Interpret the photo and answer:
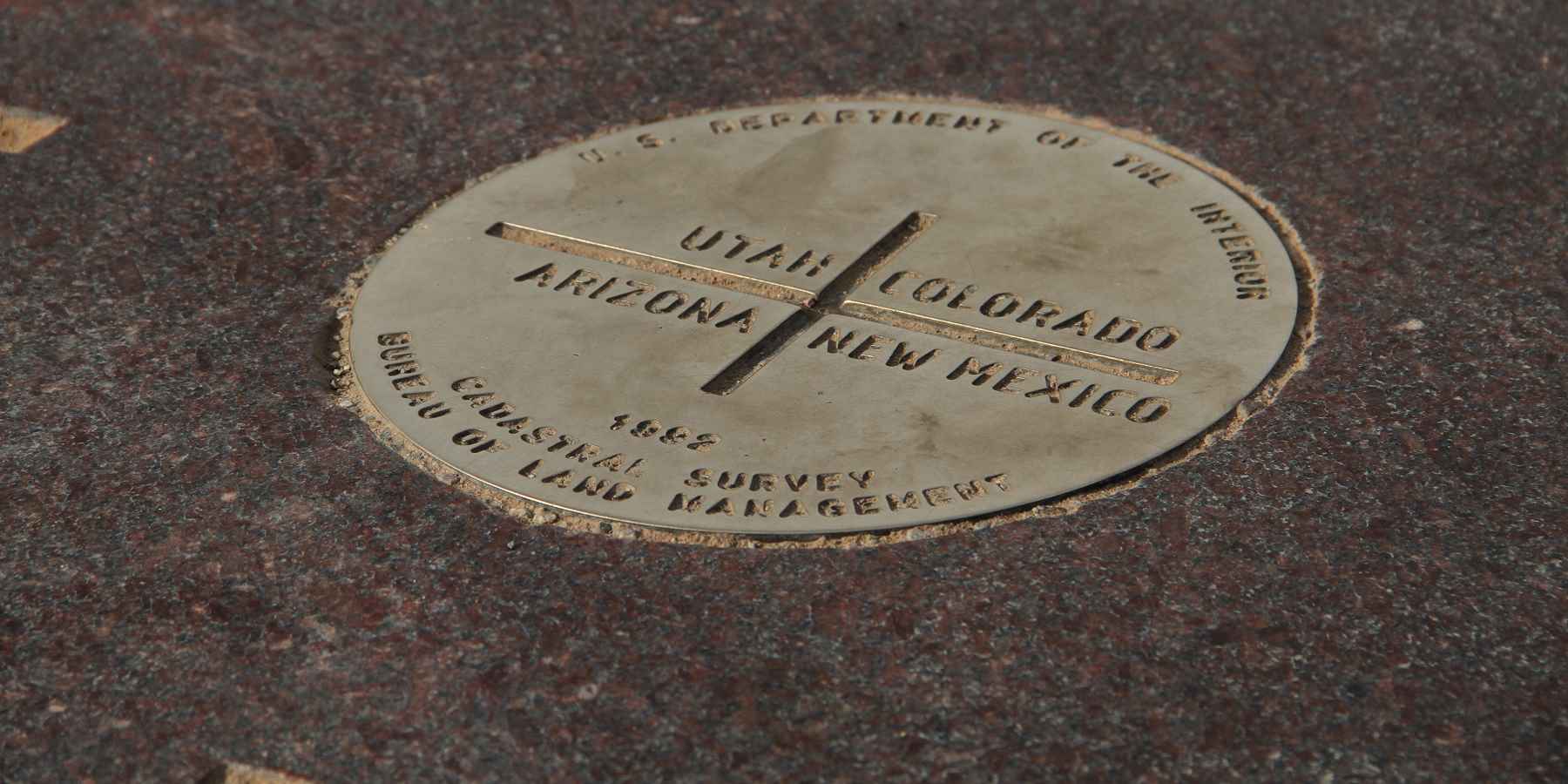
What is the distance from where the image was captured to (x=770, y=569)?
7.88 feet

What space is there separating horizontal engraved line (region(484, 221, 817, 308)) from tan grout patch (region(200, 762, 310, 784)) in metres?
1.18

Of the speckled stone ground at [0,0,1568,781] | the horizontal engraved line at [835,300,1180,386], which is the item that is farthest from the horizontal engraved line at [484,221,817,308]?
the speckled stone ground at [0,0,1568,781]

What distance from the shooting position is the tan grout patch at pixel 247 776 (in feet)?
6.94

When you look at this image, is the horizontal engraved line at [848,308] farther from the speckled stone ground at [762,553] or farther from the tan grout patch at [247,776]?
the tan grout patch at [247,776]

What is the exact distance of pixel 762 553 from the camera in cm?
243

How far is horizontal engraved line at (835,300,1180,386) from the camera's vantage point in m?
2.72

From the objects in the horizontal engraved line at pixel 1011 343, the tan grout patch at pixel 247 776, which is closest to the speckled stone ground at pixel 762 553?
the tan grout patch at pixel 247 776

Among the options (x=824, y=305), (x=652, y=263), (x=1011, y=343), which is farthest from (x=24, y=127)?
(x=1011, y=343)

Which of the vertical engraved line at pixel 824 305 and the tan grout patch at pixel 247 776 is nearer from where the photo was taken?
the tan grout patch at pixel 247 776

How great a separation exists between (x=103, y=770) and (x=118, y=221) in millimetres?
1530

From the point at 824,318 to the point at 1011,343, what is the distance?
1.03ft

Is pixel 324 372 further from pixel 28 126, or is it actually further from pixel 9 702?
pixel 28 126

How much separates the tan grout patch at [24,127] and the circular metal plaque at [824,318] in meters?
0.99

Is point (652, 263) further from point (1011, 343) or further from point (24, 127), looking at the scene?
point (24, 127)
